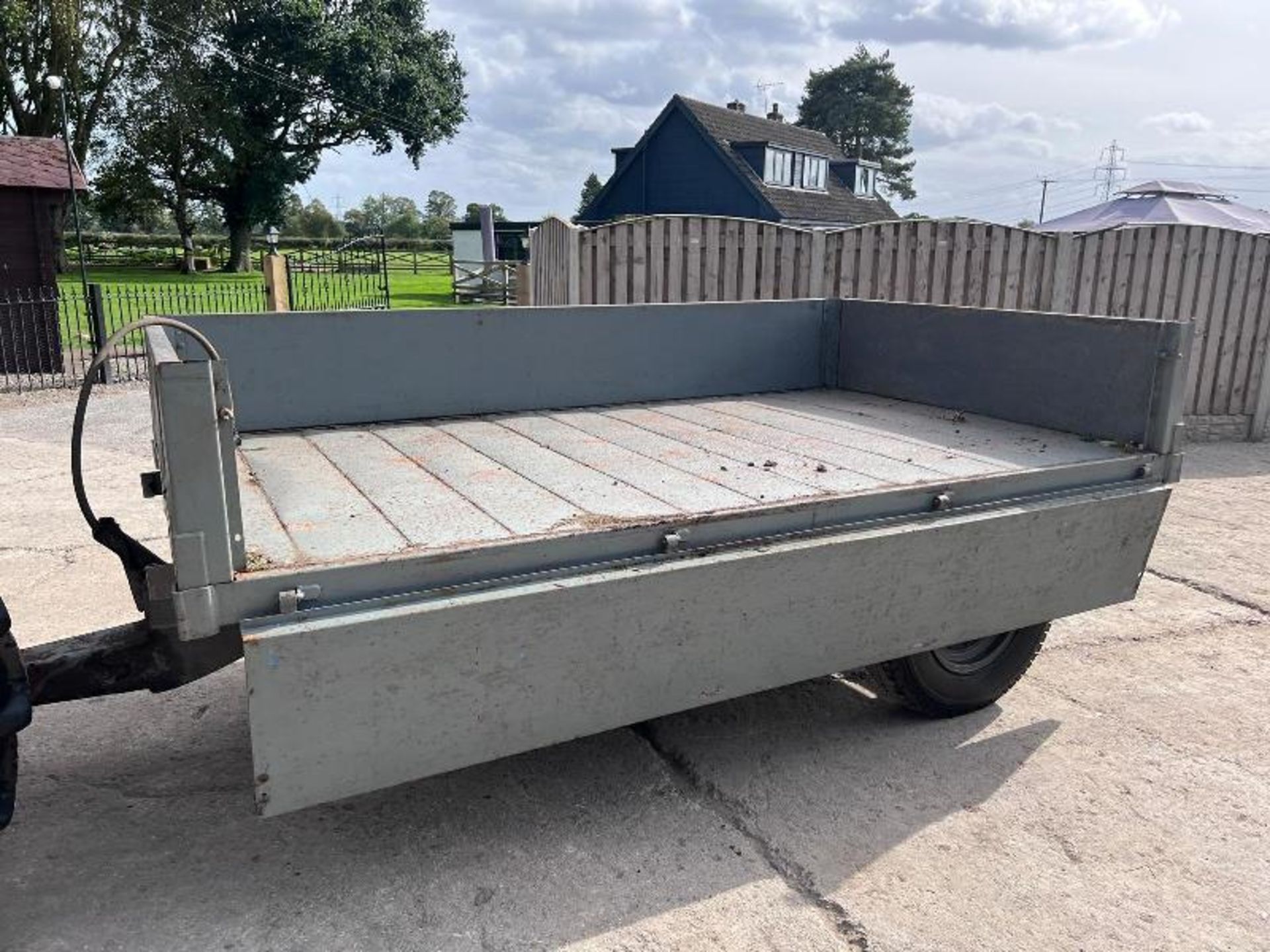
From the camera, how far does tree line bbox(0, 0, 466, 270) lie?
106ft

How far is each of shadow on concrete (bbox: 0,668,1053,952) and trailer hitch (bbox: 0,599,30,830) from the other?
0.45m

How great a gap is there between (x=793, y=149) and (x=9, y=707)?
37010 mm

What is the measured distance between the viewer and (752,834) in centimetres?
312

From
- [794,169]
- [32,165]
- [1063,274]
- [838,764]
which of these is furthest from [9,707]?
[794,169]

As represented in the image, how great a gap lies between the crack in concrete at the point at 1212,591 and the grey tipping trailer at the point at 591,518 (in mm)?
2011

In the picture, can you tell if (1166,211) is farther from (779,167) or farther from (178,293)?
(779,167)

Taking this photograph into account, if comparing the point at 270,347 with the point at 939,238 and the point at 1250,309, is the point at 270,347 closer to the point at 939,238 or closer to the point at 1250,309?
the point at 939,238

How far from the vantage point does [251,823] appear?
10.2ft

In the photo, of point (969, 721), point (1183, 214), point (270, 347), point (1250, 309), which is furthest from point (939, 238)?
point (270, 347)

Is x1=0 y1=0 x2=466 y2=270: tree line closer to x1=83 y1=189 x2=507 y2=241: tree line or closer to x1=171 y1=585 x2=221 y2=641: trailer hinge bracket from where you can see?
x1=83 y1=189 x2=507 y2=241: tree line

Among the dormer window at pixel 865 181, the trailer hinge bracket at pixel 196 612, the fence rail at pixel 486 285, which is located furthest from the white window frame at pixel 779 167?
the trailer hinge bracket at pixel 196 612

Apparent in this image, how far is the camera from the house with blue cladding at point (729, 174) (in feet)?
111

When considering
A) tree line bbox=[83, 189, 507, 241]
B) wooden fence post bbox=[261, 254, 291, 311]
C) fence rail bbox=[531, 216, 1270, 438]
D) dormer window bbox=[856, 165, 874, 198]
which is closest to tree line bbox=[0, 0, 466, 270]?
tree line bbox=[83, 189, 507, 241]

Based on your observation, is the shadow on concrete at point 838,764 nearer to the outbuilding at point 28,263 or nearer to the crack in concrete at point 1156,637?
the crack in concrete at point 1156,637
